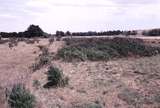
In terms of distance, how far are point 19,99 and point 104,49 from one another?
28.3 meters

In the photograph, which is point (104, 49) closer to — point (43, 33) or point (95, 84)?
point (95, 84)

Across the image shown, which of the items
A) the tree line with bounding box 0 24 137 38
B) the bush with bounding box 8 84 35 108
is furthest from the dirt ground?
the tree line with bounding box 0 24 137 38

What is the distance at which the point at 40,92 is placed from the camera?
79.8 ft

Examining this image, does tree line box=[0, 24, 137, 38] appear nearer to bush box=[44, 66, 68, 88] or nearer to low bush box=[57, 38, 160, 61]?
low bush box=[57, 38, 160, 61]

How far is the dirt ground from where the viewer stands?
22.1 metres

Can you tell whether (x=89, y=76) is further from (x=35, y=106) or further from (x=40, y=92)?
(x=35, y=106)

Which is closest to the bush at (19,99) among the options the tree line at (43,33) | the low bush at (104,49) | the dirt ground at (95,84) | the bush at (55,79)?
the dirt ground at (95,84)

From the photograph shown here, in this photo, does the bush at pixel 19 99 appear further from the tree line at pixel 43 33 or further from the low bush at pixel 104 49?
the tree line at pixel 43 33

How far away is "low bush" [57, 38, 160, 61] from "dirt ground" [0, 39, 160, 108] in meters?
2.28

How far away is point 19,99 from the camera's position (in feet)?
59.7

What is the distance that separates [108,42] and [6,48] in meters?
11.1

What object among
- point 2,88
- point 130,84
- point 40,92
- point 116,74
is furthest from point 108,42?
point 2,88

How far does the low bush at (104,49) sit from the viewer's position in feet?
134

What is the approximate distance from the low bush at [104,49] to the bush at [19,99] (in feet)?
66.1
